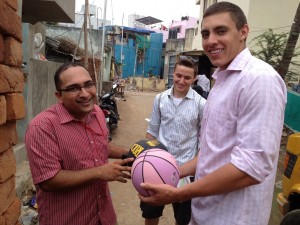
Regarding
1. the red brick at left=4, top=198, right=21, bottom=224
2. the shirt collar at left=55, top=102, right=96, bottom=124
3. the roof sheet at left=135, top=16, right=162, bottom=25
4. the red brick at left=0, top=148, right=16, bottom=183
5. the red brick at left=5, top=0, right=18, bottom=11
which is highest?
the roof sheet at left=135, top=16, right=162, bottom=25

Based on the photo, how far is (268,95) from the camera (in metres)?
1.47

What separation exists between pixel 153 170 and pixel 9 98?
93cm

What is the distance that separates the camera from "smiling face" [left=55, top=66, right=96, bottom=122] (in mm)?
2076

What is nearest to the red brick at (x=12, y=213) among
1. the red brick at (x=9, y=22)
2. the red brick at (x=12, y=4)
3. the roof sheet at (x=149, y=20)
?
the red brick at (x=9, y=22)

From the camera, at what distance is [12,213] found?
5.96 ft

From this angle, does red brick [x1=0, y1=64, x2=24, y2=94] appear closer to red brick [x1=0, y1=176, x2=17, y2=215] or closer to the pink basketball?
red brick [x1=0, y1=176, x2=17, y2=215]

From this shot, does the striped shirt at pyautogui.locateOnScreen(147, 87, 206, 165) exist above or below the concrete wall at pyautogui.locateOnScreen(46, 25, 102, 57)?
below

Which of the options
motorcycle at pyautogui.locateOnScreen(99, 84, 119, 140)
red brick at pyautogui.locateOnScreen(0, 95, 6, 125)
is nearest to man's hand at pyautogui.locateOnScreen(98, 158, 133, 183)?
A: red brick at pyautogui.locateOnScreen(0, 95, 6, 125)

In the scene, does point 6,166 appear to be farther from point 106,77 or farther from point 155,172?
point 106,77

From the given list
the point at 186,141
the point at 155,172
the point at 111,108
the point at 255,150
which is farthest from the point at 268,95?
the point at 111,108

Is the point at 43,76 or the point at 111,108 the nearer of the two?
the point at 43,76

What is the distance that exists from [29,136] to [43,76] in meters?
4.65

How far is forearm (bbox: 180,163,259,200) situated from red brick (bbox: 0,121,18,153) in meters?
1.06

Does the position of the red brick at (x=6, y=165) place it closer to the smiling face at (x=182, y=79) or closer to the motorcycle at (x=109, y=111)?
the smiling face at (x=182, y=79)
